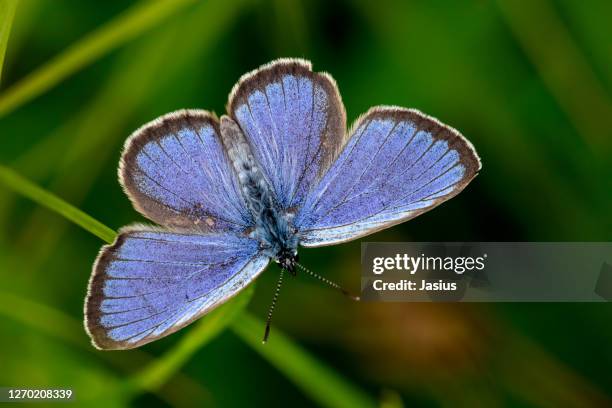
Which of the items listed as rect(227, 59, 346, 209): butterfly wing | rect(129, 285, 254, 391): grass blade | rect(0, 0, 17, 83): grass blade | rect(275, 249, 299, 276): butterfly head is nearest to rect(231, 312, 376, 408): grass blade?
rect(129, 285, 254, 391): grass blade

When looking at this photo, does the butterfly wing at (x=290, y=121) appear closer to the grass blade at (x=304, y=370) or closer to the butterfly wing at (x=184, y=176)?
the butterfly wing at (x=184, y=176)

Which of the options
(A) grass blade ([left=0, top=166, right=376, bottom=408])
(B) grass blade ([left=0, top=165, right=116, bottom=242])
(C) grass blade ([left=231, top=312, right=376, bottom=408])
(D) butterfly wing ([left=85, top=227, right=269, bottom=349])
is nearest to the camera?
(D) butterfly wing ([left=85, top=227, right=269, bottom=349])

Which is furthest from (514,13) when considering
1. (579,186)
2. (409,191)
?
(409,191)

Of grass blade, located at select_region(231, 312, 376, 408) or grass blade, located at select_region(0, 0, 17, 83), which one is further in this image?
grass blade, located at select_region(231, 312, 376, 408)

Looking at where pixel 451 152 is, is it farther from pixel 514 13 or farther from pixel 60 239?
pixel 60 239

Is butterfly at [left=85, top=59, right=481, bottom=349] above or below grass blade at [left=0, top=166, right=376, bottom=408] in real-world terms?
above

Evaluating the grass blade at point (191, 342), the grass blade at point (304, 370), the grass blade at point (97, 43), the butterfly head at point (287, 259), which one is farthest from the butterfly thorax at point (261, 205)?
the grass blade at point (97, 43)

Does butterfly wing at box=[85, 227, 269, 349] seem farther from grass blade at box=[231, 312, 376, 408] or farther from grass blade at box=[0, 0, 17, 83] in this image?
grass blade at box=[0, 0, 17, 83]

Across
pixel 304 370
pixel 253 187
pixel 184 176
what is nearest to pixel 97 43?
pixel 184 176
